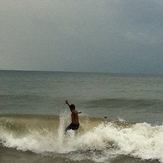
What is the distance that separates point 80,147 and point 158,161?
345 centimetres

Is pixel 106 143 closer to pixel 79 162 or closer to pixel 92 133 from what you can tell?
pixel 92 133

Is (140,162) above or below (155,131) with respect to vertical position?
below

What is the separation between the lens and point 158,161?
10586mm

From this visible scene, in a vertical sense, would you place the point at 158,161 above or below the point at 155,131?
below

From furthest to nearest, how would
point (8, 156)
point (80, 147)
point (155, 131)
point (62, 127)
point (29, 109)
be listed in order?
1. point (29, 109)
2. point (62, 127)
3. point (155, 131)
4. point (80, 147)
5. point (8, 156)

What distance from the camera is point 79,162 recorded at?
10.5 m

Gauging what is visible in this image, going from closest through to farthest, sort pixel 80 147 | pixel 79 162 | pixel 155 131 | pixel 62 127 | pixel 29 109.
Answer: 1. pixel 79 162
2. pixel 80 147
3. pixel 155 131
4. pixel 62 127
5. pixel 29 109

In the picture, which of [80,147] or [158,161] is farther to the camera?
[80,147]

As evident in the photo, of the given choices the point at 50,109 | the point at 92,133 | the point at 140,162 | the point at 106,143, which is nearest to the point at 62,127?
the point at 92,133

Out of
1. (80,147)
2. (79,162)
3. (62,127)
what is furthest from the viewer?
(62,127)

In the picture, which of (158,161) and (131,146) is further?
(131,146)

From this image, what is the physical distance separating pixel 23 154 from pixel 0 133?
319 centimetres

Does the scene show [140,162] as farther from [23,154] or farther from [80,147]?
[23,154]

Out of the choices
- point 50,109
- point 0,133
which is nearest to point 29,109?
point 50,109
